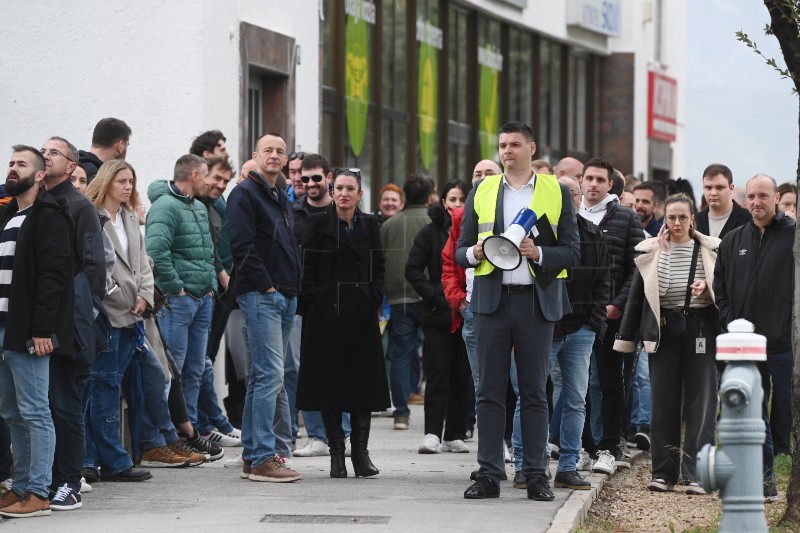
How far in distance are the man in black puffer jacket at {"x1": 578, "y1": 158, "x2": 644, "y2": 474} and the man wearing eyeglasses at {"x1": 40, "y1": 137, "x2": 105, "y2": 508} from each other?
377cm

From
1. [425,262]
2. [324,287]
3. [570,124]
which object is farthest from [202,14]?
[570,124]

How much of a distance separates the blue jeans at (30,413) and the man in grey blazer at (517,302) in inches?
97.5

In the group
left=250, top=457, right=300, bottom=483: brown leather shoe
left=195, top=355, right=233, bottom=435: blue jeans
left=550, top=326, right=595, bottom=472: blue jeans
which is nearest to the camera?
left=250, top=457, right=300, bottom=483: brown leather shoe

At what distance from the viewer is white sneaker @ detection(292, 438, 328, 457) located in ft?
39.5

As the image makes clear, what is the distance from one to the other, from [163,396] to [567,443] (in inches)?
108

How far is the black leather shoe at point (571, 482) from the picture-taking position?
10.2 m

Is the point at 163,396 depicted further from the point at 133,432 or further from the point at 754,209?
the point at 754,209

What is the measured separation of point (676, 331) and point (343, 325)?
7.18 ft

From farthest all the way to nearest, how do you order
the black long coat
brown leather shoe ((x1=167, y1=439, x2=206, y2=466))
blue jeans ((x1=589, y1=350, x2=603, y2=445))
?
blue jeans ((x1=589, y1=350, x2=603, y2=445)) < brown leather shoe ((x1=167, y1=439, x2=206, y2=466)) < the black long coat

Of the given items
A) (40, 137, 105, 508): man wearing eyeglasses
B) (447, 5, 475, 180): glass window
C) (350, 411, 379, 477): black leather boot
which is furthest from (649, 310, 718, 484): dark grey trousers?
(447, 5, 475, 180): glass window

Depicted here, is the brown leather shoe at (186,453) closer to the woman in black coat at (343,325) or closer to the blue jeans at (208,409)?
the woman in black coat at (343,325)

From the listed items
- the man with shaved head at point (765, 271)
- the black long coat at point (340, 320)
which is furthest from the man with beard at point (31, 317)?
the man with shaved head at point (765, 271)

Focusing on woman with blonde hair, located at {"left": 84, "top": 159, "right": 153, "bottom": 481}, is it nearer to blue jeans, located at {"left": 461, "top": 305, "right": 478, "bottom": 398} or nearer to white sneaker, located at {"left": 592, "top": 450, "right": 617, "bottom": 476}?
blue jeans, located at {"left": 461, "top": 305, "right": 478, "bottom": 398}

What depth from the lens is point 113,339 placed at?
1022 cm
